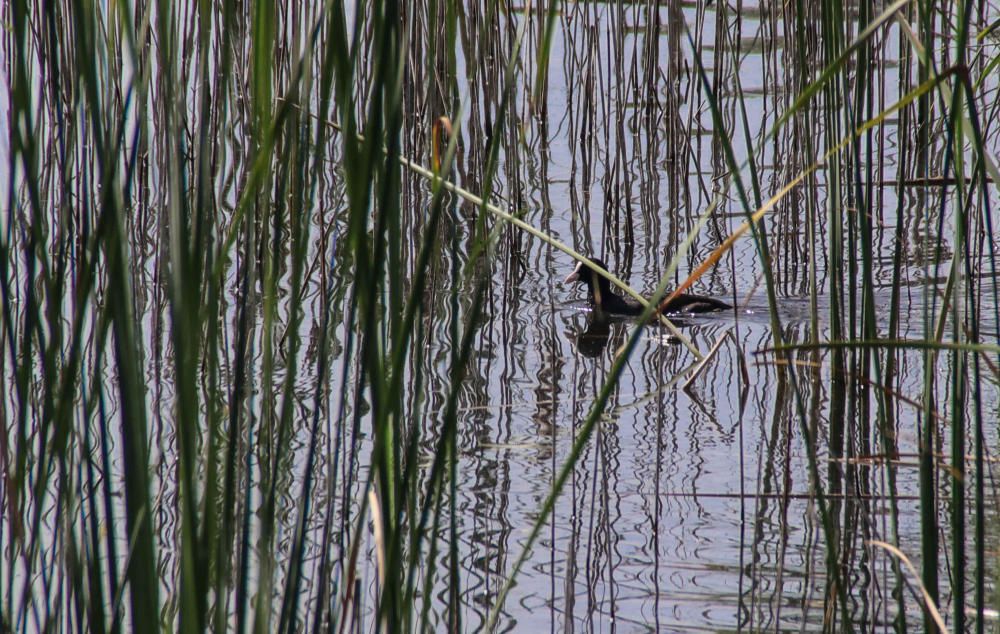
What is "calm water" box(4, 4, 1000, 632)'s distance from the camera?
244 centimetres

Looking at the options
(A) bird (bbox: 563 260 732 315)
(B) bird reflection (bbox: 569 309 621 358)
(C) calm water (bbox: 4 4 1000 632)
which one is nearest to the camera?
(C) calm water (bbox: 4 4 1000 632)

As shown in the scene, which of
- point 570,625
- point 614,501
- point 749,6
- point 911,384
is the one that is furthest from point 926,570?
point 749,6

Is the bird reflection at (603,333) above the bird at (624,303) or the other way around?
the other way around

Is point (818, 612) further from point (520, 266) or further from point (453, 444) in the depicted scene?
point (520, 266)

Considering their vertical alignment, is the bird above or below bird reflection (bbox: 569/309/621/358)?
above

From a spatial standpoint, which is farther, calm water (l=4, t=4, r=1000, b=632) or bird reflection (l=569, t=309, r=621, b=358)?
bird reflection (l=569, t=309, r=621, b=358)

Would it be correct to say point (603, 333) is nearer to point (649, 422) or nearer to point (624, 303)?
point (624, 303)

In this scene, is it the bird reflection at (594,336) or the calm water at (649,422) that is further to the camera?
the bird reflection at (594,336)

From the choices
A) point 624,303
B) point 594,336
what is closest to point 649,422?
point 594,336

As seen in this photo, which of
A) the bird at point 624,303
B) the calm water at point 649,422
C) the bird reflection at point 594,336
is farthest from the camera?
the bird at point 624,303

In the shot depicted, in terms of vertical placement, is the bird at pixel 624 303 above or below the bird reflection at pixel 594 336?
above

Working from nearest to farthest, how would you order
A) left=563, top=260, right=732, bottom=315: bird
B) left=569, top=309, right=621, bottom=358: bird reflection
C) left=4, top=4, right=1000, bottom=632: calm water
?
left=4, top=4, right=1000, bottom=632: calm water
left=569, top=309, right=621, bottom=358: bird reflection
left=563, top=260, right=732, bottom=315: bird

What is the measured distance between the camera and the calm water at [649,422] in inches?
96.2

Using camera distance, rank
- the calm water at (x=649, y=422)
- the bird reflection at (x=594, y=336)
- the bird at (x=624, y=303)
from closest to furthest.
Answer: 1. the calm water at (x=649, y=422)
2. the bird reflection at (x=594, y=336)
3. the bird at (x=624, y=303)
